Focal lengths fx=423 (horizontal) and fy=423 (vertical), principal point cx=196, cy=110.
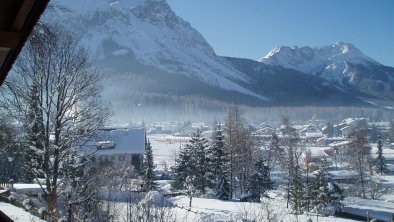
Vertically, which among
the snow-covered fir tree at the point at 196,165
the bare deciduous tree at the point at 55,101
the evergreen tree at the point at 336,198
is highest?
the bare deciduous tree at the point at 55,101

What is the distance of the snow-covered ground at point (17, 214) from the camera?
10.6 metres

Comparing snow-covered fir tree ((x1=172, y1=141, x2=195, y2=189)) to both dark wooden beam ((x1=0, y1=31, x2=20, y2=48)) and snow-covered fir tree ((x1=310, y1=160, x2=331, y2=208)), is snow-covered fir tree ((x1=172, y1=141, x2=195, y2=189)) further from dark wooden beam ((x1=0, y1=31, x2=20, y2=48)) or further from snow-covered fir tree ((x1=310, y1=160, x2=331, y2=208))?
dark wooden beam ((x1=0, y1=31, x2=20, y2=48))

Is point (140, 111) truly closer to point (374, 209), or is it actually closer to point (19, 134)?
point (374, 209)

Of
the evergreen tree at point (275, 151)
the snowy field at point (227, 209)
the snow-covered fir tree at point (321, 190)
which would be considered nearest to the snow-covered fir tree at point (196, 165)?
the snowy field at point (227, 209)

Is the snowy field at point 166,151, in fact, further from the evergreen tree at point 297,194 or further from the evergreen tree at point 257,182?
the evergreen tree at point 297,194

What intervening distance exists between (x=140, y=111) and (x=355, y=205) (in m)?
151

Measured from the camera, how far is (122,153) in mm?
43188

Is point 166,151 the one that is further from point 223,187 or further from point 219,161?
point 223,187

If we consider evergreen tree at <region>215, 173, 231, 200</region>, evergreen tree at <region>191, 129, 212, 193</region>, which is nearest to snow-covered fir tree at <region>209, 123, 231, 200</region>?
evergreen tree at <region>215, 173, 231, 200</region>

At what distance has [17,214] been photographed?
11.5 meters

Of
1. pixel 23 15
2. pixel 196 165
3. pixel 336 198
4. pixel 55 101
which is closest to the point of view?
pixel 23 15

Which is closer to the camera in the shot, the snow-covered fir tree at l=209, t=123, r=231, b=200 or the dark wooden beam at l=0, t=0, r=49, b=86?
the dark wooden beam at l=0, t=0, r=49, b=86

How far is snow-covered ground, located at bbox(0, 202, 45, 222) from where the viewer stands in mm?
10623

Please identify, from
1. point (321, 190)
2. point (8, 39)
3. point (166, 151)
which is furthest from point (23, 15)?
point (166, 151)
